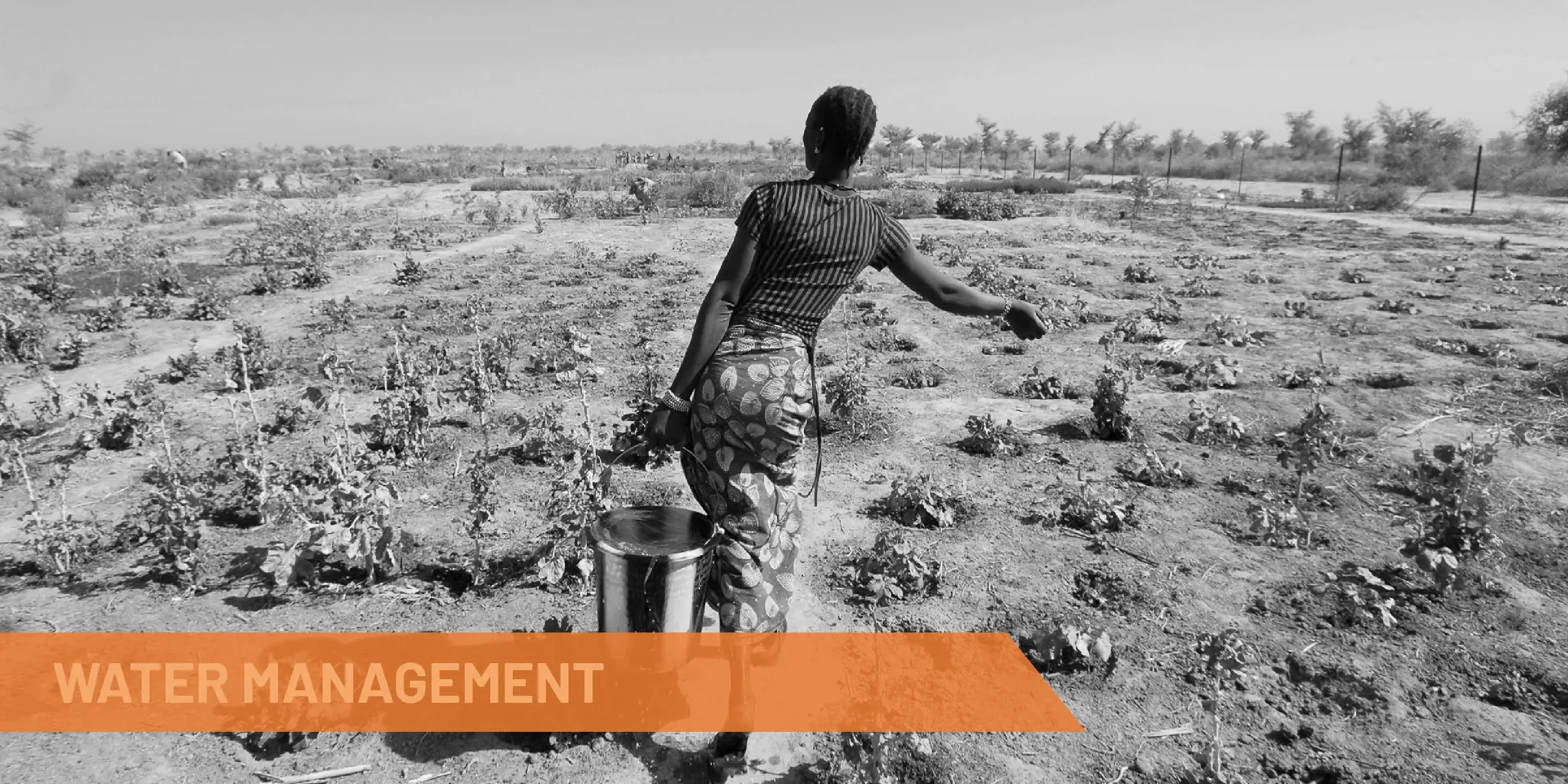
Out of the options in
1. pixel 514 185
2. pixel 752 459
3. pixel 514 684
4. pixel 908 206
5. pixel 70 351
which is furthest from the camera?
pixel 514 185

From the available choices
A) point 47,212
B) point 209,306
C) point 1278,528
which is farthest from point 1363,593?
point 47,212

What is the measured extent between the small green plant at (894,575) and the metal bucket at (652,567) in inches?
56.3

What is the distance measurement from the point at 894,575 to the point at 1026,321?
163cm

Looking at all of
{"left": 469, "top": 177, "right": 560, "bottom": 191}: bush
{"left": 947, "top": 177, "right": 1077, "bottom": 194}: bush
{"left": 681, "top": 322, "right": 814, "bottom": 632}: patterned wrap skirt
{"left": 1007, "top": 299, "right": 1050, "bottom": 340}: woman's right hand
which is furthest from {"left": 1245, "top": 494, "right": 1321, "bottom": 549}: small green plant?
{"left": 469, "top": 177, "right": 560, "bottom": 191}: bush

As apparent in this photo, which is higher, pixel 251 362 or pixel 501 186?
pixel 501 186

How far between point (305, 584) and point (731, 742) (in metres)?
2.31

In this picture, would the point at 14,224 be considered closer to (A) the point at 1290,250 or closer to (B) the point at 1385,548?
(B) the point at 1385,548

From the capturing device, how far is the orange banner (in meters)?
2.81

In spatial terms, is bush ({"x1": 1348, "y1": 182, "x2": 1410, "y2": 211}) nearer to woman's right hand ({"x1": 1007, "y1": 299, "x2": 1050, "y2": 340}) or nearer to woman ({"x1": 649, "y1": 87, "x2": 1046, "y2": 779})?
woman's right hand ({"x1": 1007, "y1": 299, "x2": 1050, "y2": 340})

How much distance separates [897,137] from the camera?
42.6 m

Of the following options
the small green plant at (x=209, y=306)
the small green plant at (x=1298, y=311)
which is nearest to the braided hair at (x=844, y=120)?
the small green plant at (x=1298, y=311)

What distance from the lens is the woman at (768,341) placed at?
2.30m

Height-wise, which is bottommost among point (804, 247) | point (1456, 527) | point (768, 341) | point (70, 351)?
point (1456, 527)

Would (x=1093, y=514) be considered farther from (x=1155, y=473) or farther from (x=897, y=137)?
(x=897, y=137)
